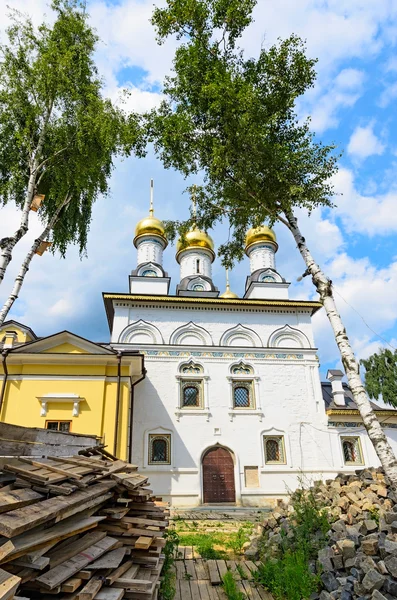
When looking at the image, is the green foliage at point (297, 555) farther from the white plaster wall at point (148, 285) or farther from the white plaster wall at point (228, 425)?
the white plaster wall at point (148, 285)

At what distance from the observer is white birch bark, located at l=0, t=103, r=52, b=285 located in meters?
8.09

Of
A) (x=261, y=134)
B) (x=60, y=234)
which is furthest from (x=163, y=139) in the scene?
(x=60, y=234)

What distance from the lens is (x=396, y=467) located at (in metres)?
6.03

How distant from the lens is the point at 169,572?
5430mm

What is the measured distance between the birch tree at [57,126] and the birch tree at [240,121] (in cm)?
143

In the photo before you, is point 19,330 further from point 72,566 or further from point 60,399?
point 72,566

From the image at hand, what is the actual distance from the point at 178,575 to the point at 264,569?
1.21m

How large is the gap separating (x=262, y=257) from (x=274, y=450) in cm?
991

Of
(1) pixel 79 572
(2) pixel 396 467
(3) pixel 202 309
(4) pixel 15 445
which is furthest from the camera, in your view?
(3) pixel 202 309

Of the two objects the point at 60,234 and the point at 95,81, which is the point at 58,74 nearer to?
the point at 95,81

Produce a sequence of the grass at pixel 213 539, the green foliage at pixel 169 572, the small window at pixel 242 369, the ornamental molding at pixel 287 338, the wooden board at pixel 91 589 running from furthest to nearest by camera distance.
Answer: the ornamental molding at pixel 287 338 < the small window at pixel 242 369 < the grass at pixel 213 539 < the green foliage at pixel 169 572 < the wooden board at pixel 91 589

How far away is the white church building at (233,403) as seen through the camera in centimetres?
1384

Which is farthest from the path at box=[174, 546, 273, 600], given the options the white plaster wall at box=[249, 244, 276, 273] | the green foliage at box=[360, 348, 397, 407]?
the green foliage at box=[360, 348, 397, 407]

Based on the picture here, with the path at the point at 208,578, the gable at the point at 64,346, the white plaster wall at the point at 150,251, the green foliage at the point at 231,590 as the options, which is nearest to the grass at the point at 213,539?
the path at the point at 208,578
